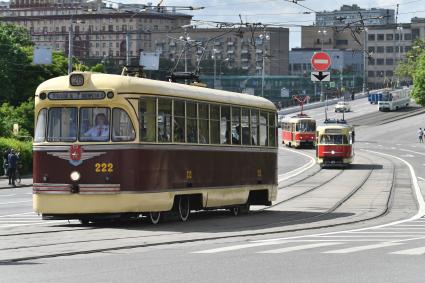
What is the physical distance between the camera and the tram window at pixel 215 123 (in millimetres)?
28109

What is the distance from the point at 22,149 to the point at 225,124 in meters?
32.4

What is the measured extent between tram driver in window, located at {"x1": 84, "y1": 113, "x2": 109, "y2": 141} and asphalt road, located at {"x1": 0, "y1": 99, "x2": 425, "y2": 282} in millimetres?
1902

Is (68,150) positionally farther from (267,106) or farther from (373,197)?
(373,197)

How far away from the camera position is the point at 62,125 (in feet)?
80.9

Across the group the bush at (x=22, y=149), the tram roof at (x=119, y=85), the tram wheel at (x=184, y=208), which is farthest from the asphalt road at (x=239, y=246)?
the bush at (x=22, y=149)

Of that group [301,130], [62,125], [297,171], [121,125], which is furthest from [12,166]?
[301,130]

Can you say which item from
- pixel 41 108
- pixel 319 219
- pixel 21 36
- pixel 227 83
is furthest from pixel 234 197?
pixel 227 83

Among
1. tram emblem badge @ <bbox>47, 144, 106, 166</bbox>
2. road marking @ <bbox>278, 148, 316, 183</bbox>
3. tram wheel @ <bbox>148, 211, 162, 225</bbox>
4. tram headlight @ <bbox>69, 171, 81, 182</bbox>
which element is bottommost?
→ road marking @ <bbox>278, 148, 316, 183</bbox>

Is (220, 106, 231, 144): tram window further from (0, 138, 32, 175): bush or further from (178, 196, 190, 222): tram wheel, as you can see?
(0, 138, 32, 175): bush

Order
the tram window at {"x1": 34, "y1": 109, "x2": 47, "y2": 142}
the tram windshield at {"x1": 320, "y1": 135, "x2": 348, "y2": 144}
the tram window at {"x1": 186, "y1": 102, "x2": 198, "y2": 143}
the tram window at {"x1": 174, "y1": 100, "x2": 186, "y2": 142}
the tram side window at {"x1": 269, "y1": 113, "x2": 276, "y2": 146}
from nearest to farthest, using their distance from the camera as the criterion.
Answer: the tram window at {"x1": 34, "y1": 109, "x2": 47, "y2": 142} → the tram window at {"x1": 174, "y1": 100, "x2": 186, "y2": 142} → the tram window at {"x1": 186, "y1": 102, "x2": 198, "y2": 143} → the tram side window at {"x1": 269, "y1": 113, "x2": 276, "y2": 146} → the tram windshield at {"x1": 320, "y1": 135, "x2": 348, "y2": 144}

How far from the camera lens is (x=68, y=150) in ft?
80.1

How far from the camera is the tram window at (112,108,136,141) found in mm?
24359

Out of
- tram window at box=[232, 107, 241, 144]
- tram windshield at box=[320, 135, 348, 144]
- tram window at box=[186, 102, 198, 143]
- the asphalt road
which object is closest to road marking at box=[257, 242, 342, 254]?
the asphalt road

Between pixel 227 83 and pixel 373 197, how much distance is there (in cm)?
13710
